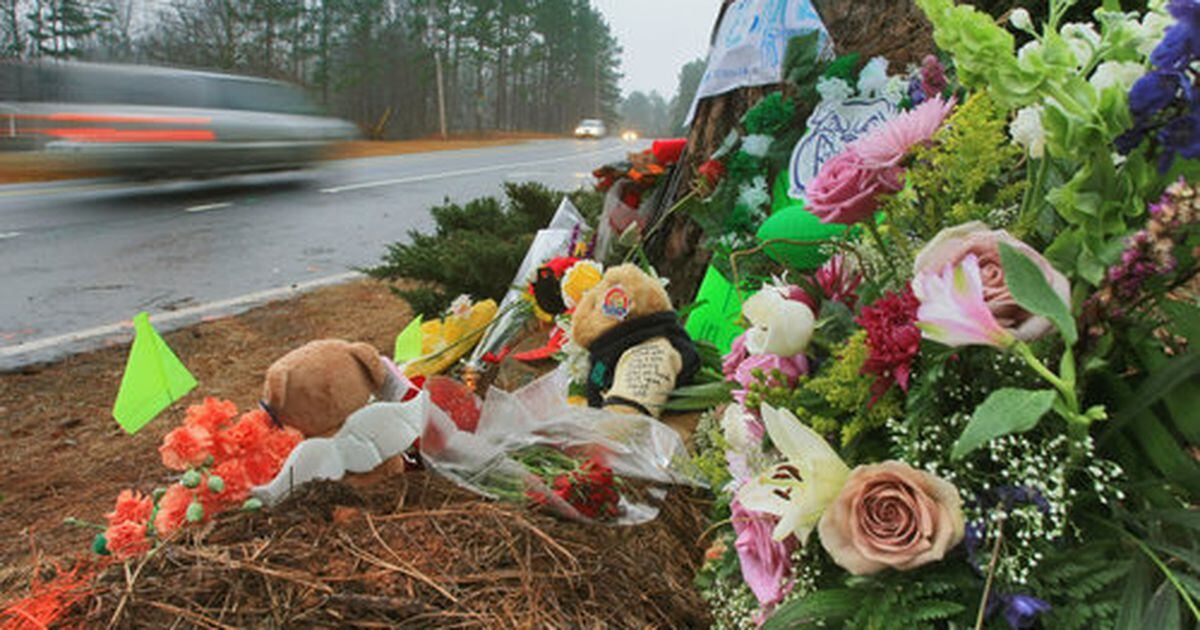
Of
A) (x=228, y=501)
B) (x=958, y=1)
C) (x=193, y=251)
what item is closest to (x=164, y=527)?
(x=228, y=501)

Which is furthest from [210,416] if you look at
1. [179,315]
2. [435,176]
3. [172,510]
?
[435,176]

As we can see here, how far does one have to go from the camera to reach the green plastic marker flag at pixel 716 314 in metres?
2.46

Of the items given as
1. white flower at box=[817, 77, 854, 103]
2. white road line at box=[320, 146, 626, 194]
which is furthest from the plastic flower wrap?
white road line at box=[320, 146, 626, 194]

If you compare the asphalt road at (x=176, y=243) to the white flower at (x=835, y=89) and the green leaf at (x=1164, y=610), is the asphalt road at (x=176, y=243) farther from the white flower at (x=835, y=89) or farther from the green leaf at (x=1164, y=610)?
the green leaf at (x=1164, y=610)

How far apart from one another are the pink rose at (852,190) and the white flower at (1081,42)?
0.34m

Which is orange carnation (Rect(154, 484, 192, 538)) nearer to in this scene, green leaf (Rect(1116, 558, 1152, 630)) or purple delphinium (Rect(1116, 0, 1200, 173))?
green leaf (Rect(1116, 558, 1152, 630))

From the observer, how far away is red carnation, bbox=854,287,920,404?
98 cm

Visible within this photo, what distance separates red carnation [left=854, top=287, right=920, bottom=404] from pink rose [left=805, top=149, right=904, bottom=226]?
24cm

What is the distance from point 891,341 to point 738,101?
202 cm

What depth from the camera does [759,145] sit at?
260cm

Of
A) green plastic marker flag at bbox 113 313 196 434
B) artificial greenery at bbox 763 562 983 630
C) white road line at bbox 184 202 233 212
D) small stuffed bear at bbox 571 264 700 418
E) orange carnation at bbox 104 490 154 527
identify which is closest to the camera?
artificial greenery at bbox 763 562 983 630

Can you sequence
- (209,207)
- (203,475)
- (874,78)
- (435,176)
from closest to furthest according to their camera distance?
1. (203,475)
2. (874,78)
3. (209,207)
4. (435,176)

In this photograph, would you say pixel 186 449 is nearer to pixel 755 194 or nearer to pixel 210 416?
pixel 210 416

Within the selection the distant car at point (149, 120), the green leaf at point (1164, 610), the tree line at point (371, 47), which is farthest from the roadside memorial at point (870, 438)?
the tree line at point (371, 47)
